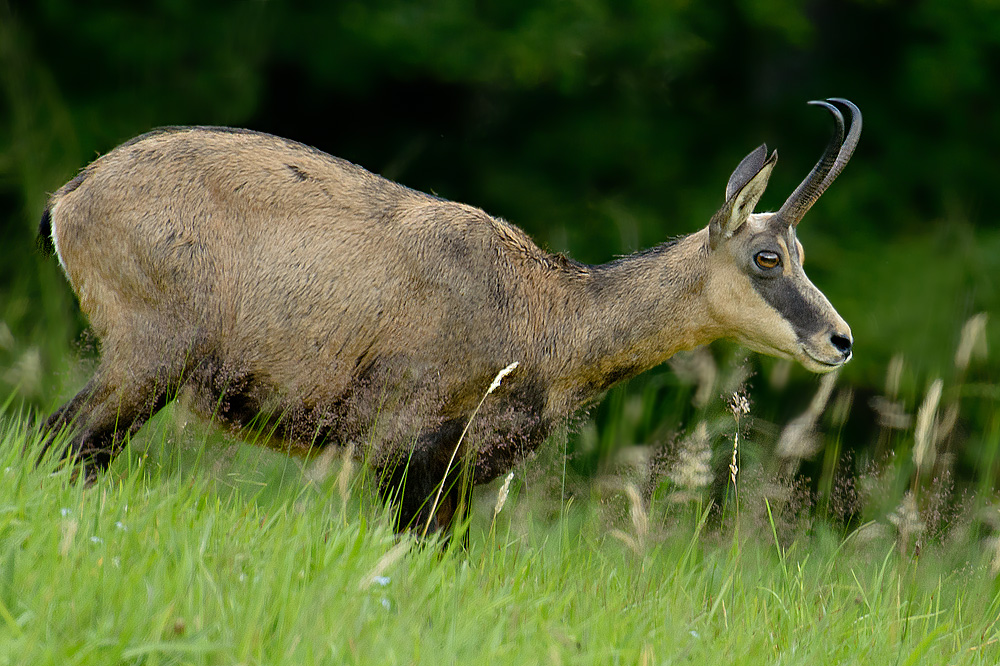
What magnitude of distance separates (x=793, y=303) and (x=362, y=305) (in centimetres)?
194

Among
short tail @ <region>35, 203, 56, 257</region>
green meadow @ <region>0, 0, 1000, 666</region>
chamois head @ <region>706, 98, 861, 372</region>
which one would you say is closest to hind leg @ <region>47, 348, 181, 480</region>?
green meadow @ <region>0, 0, 1000, 666</region>

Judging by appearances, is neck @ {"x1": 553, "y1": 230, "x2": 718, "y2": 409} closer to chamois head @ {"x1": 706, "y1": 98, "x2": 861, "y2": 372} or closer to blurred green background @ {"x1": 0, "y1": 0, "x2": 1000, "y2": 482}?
chamois head @ {"x1": 706, "y1": 98, "x2": 861, "y2": 372}

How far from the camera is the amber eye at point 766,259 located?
528 cm

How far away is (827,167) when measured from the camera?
5332mm

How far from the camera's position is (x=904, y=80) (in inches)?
387

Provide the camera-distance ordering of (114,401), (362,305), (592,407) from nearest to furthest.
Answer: (114,401) < (362,305) < (592,407)

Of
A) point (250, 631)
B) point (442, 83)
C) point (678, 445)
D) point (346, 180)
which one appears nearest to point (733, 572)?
point (678, 445)

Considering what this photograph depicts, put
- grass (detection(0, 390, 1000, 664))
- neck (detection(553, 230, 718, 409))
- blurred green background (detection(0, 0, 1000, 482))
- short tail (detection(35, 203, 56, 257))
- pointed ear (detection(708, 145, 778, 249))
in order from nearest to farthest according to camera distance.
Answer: grass (detection(0, 390, 1000, 664)) → short tail (detection(35, 203, 56, 257)) → pointed ear (detection(708, 145, 778, 249)) → neck (detection(553, 230, 718, 409)) → blurred green background (detection(0, 0, 1000, 482))

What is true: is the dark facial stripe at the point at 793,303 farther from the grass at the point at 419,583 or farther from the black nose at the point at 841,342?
the grass at the point at 419,583

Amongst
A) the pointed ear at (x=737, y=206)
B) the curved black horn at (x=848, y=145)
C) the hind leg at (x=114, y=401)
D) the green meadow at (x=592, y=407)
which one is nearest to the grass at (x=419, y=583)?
the green meadow at (x=592, y=407)

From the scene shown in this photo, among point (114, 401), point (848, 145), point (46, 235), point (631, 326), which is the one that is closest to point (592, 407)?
point (631, 326)

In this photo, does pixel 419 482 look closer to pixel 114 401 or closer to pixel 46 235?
pixel 114 401

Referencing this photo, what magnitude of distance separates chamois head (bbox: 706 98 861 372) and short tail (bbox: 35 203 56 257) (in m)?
3.00

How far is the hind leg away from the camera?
4.77 metres
